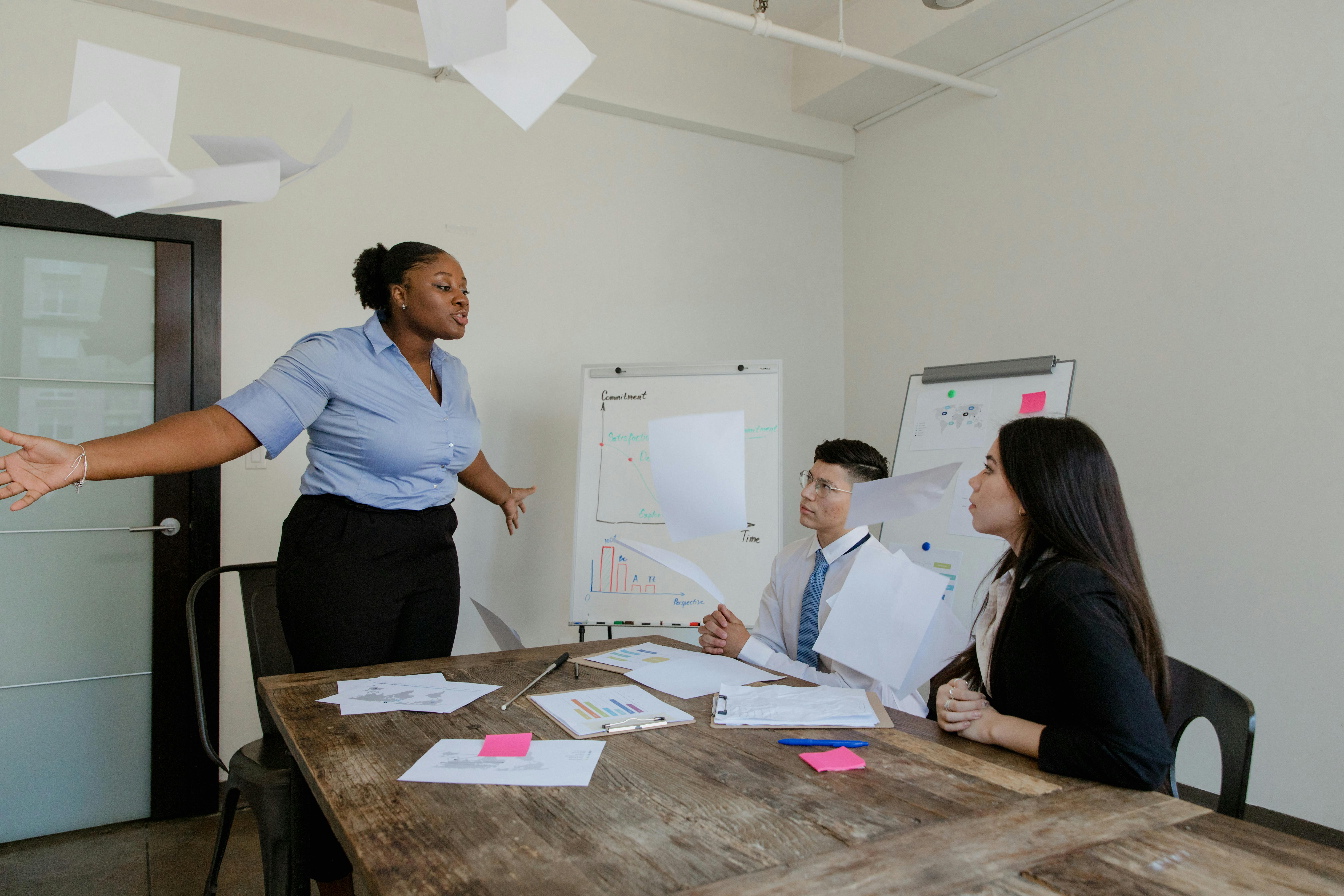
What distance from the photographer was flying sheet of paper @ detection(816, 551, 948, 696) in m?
1.46

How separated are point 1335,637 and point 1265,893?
2151mm

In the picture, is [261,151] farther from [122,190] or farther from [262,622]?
[262,622]

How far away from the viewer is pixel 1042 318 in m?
3.29

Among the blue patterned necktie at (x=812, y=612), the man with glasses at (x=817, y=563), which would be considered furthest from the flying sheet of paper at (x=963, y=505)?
the blue patterned necktie at (x=812, y=612)

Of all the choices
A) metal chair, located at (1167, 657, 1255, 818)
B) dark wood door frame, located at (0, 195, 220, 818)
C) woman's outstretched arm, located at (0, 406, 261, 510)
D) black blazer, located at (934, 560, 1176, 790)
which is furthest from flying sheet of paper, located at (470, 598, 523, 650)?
dark wood door frame, located at (0, 195, 220, 818)

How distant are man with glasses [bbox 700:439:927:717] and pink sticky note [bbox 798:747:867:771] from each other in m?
0.63

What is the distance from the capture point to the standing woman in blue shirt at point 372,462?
1.90 metres

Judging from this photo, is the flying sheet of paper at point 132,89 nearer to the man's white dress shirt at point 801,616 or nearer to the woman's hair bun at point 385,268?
the woman's hair bun at point 385,268

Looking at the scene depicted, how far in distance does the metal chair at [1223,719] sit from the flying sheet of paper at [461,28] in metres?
1.33

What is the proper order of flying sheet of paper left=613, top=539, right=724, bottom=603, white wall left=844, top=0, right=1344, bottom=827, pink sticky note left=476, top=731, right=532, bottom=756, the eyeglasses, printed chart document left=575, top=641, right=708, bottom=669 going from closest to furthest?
pink sticky note left=476, top=731, right=532, bottom=756 < flying sheet of paper left=613, top=539, right=724, bottom=603 < printed chart document left=575, top=641, right=708, bottom=669 < the eyeglasses < white wall left=844, top=0, right=1344, bottom=827

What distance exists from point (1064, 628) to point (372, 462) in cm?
154

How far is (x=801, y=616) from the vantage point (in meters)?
2.00

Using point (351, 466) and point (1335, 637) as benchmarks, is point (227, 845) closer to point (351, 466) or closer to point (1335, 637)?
point (351, 466)

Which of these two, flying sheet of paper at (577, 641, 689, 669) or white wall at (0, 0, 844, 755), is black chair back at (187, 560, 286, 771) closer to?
white wall at (0, 0, 844, 755)
